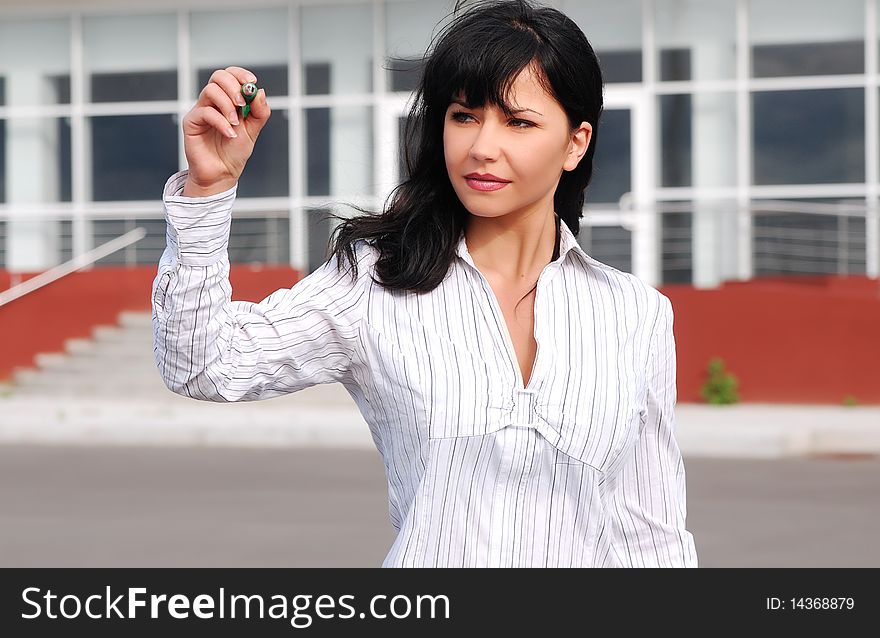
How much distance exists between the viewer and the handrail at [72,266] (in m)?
16.3

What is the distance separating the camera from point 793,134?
17.7 meters

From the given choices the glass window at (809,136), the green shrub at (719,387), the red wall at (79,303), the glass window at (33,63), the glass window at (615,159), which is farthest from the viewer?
the glass window at (33,63)

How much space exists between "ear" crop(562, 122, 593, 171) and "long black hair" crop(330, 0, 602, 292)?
0.5 inches

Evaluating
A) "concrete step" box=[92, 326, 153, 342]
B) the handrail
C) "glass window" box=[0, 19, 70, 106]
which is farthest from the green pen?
"glass window" box=[0, 19, 70, 106]

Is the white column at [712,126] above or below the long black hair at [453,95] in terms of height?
above

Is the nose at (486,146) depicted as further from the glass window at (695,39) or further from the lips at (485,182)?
the glass window at (695,39)

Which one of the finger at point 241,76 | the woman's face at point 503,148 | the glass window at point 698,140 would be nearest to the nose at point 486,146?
the woman's face at point 503,148

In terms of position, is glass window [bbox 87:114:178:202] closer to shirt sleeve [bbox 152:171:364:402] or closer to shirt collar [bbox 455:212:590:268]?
shirt collar [bbox 455:212:590:268]

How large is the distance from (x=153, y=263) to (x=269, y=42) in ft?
11.8

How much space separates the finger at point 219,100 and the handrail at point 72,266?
590 inches

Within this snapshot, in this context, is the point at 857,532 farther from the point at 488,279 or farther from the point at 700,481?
the point at 488,279

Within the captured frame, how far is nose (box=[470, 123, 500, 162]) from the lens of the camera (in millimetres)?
2039

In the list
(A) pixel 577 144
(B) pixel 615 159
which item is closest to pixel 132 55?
(B) pixel 615 159

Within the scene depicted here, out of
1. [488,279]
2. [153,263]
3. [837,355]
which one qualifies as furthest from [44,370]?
[488,279]
